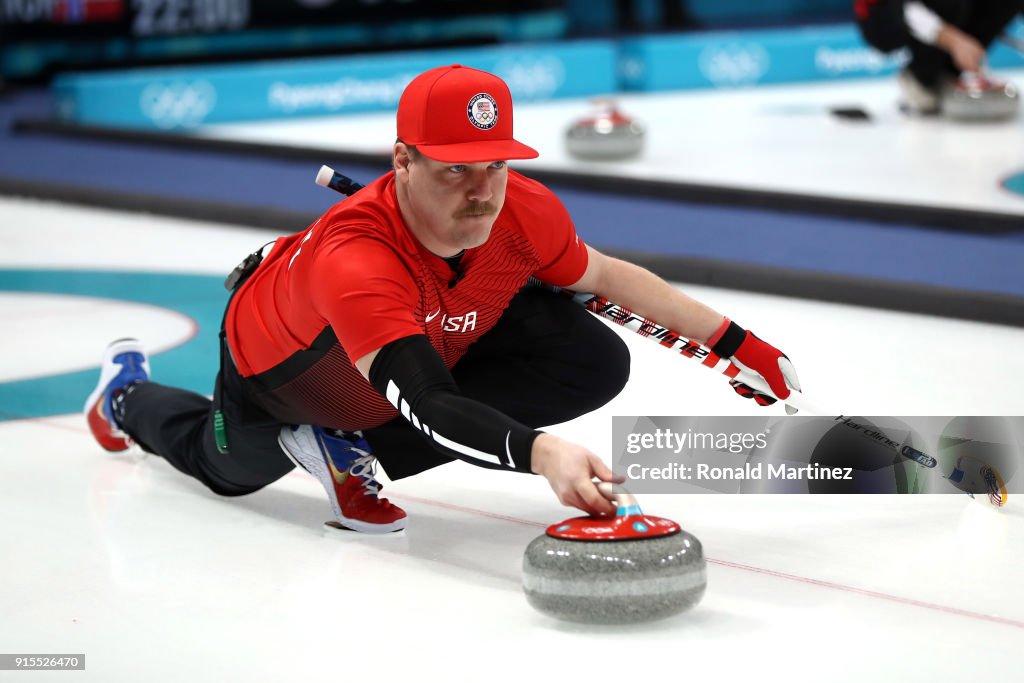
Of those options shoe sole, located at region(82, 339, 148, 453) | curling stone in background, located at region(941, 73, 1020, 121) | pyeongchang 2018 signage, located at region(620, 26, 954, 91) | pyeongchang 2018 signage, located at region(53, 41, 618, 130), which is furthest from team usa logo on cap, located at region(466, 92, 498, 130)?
pyeongchang 2018 signage, located at region(620, 26, 954, 91)

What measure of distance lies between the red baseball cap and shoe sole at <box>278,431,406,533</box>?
710 mm

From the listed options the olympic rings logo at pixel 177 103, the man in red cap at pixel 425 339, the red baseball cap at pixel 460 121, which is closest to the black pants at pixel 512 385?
the man in red cap at pixel 425 339

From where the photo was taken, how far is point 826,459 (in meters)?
2.78

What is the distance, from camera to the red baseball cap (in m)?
2.16

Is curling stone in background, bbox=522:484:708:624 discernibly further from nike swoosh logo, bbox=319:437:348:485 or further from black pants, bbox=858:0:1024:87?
black pants, bbox=858:0:1024:87

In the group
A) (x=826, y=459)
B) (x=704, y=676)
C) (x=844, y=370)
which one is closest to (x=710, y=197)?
(x=844, y=370)

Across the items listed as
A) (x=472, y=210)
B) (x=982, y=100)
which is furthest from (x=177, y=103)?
(x=472, y=210)

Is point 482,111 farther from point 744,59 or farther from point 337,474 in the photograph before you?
point 744,59

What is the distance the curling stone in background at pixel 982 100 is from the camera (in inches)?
308

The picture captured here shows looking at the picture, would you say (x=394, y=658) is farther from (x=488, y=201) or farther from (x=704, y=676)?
(x=488, y=201)

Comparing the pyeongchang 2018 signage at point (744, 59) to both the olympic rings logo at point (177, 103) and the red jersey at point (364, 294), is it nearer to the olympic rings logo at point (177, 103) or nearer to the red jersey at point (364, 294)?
the olympic rings logo at point (177, 103)

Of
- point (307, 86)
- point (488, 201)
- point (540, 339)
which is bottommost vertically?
point (307, 86)

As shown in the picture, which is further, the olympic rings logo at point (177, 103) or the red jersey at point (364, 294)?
the olympic rings logo at point (177, 103)

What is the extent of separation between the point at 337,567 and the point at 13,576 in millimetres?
551
